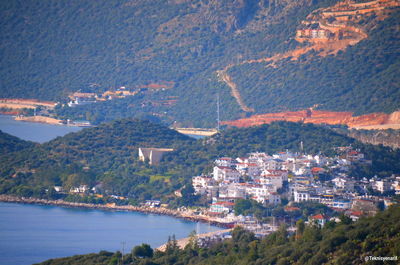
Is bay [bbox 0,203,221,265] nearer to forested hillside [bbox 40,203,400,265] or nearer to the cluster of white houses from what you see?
the cluster of white houses

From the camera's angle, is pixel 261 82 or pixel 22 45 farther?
pixel 22 45

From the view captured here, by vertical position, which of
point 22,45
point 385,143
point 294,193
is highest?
point 22,45

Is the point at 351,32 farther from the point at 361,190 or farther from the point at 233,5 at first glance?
the point at 361,190

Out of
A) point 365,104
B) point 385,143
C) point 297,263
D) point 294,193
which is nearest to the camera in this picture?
point 297,263

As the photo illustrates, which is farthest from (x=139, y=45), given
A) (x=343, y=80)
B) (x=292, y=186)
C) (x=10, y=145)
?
(x=292, y=186)

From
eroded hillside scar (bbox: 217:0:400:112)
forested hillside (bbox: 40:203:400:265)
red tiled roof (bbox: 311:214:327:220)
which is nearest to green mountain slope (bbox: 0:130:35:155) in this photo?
red tiled roof (bbox: 311:214:327:220)

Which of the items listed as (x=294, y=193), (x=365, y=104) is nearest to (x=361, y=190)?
(x=294, y=193)
